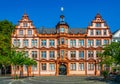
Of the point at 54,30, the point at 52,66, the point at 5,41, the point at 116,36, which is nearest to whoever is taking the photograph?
the point at 52,66

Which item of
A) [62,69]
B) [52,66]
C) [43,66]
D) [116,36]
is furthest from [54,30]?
[116,36]

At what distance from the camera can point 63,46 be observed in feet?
273

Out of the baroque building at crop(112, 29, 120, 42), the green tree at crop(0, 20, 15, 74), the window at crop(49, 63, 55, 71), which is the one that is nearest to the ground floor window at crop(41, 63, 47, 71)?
the window at crop(49, 63, 55, 71)

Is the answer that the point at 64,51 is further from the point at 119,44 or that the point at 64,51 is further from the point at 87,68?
the point at 119,44

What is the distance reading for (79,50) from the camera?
83.9m

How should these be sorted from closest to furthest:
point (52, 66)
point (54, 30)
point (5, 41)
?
point (52, 66)
point (5, 41)
point (54, 30)

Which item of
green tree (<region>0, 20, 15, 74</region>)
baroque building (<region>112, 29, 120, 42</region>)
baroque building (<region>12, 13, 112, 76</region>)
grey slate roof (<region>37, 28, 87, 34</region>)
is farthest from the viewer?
grey slate roof (<region>37, 28, 87, 34</region>)

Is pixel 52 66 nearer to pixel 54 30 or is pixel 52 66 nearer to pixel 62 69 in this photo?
pixel 62 69

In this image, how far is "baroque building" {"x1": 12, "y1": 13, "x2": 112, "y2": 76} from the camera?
274 ft

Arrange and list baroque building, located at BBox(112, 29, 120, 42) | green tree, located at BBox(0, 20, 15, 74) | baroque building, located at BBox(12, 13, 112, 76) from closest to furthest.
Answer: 1. green tree, located at BBox(0, 20, 15, 74)
2. baroque building, located at BBox(12, 13, 112, 76)
3. baroque building, located at BBox(112, 29, 120, 42)

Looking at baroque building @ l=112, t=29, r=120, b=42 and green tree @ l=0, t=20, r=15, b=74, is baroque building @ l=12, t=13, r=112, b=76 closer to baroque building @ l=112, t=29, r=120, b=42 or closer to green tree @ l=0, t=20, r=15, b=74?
baroque building @ l=112, t=29, r=120, b=42

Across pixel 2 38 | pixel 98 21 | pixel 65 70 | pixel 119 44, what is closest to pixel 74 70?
pixel 65 70

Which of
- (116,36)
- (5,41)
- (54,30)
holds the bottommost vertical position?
(5,41)

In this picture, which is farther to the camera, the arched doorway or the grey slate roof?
the grey slate roof
